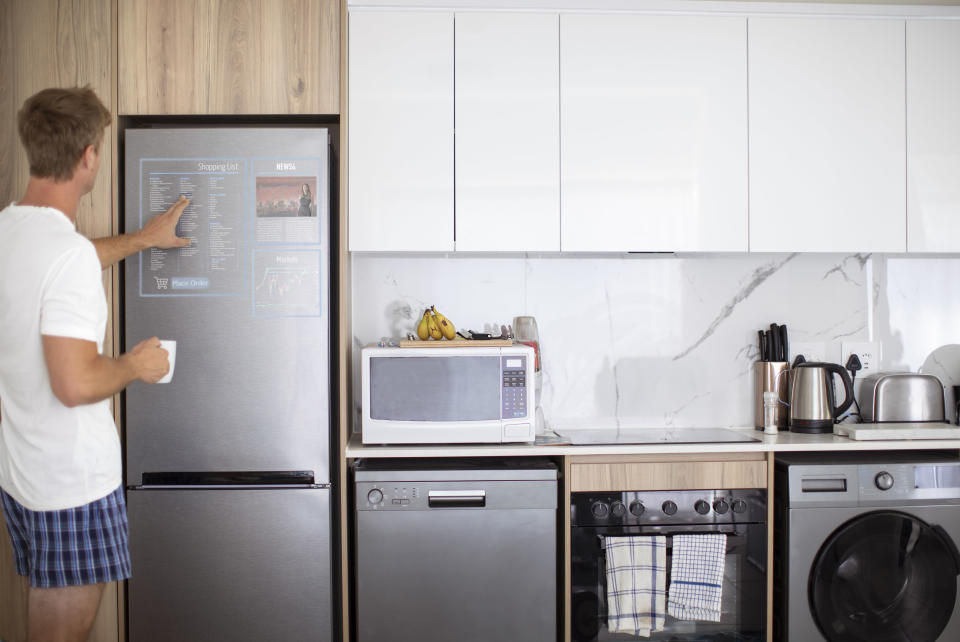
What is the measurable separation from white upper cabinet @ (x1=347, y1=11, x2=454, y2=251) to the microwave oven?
0.38m

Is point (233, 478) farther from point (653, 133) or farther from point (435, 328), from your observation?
point (653, 133)

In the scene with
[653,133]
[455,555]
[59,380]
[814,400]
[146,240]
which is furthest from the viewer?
[814,400]

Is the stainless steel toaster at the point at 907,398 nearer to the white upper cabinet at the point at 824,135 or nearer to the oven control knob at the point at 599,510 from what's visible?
the white upper cabinet at the point at 824,135

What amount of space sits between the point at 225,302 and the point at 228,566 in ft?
2.61

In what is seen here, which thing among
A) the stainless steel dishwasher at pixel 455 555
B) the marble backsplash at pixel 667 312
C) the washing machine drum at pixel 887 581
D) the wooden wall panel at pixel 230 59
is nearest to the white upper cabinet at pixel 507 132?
the marble backsplash at pixel 667 312

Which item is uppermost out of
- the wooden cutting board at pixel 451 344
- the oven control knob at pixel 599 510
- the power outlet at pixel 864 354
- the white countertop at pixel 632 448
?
the wooden cutting board at pixel 451 344

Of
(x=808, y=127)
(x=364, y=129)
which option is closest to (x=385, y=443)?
(x=364, y=129)

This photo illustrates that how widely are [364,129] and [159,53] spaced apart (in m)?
0.66

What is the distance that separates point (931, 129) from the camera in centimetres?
239

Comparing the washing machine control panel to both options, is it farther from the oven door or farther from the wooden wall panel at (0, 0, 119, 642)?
the wooden wall panel at (0, 0, 119, 642)

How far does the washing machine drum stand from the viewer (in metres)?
2.17

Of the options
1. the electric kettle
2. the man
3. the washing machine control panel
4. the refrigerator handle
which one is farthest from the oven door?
the man

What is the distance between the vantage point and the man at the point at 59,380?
4.67ft

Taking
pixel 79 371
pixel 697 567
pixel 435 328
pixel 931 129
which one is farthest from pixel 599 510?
pixel 931 129
